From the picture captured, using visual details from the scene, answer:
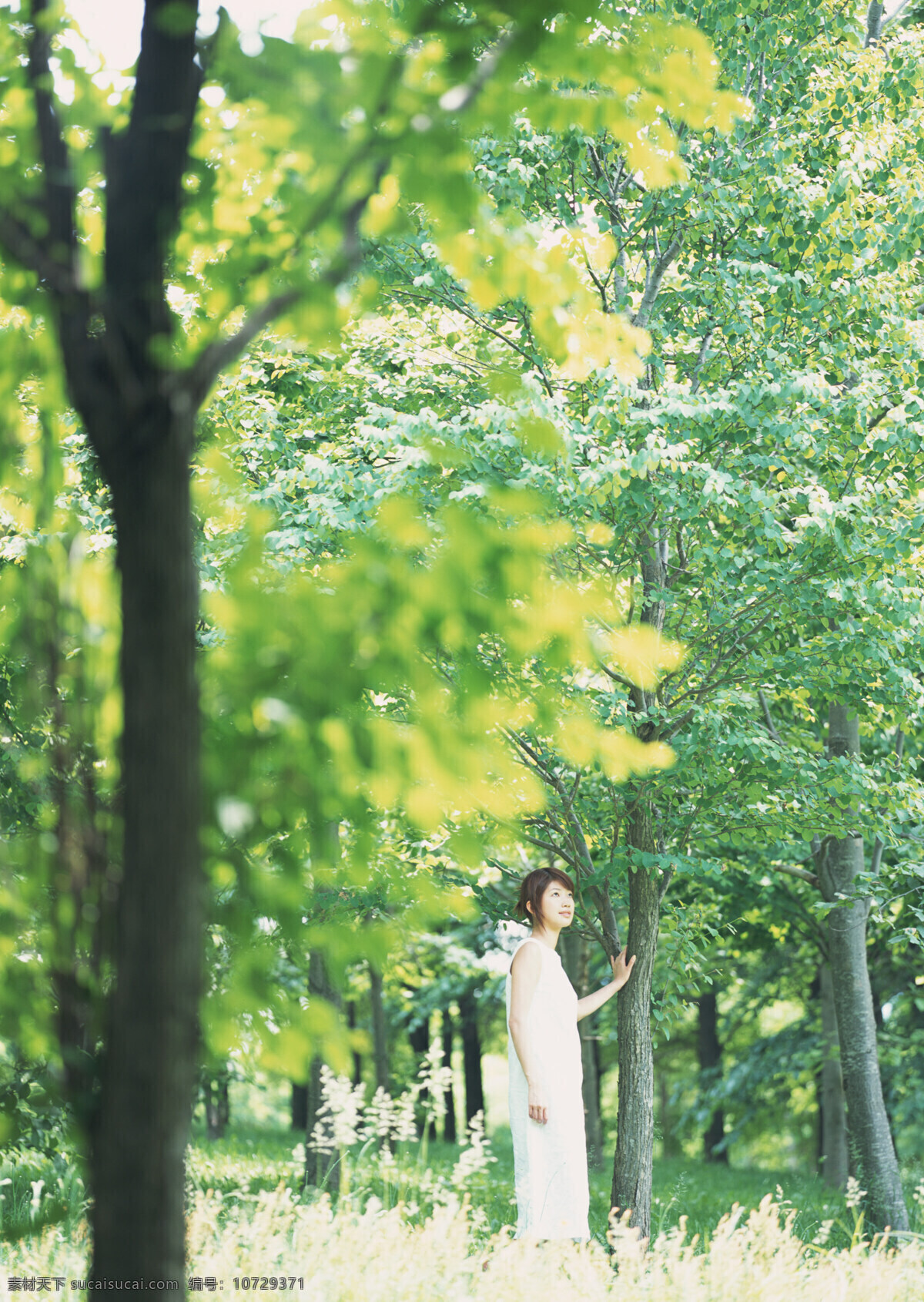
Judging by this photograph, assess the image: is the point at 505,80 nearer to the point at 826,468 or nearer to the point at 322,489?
the point at 322,489

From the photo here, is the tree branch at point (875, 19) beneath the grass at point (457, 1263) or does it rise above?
above

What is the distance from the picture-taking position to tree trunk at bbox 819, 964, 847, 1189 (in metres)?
13.5

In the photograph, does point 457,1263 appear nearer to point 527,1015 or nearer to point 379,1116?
point 379,1116

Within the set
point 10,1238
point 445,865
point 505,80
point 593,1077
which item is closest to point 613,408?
point 445,865

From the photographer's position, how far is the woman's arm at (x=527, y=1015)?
527 cm

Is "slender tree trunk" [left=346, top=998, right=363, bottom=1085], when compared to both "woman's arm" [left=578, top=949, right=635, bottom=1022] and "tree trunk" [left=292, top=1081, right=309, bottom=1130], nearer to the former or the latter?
"tree trunk" [left=292, top=1081, right=309, bottom=1130]

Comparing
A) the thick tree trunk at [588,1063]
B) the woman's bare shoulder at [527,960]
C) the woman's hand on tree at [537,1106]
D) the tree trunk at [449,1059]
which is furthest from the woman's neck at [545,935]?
the tree trunk at [449,1059]

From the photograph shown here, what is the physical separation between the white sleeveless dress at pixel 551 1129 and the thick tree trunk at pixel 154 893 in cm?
340

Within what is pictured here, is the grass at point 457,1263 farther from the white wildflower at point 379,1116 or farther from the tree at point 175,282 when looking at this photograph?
the tree at point 175,282

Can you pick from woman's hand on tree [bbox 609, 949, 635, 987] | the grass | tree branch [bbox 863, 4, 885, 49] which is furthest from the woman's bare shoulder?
tree branch [bbox 863, 4, 885, 49]

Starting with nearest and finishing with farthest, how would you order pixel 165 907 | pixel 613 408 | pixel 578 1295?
pixel 165 907 → pixel 578 1295 → pixel 613 408

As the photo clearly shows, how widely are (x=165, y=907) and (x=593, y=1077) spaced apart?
15213 millimetres

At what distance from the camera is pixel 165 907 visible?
202 centimetres

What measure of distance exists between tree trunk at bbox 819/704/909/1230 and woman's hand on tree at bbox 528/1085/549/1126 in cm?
488
